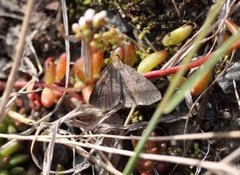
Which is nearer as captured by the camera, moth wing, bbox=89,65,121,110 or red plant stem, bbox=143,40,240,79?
red plant stem, bbox=143,40,240,79

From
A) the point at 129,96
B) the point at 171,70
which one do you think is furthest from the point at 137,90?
the point at 171,70

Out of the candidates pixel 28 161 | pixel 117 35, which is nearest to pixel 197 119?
pixel 117 35

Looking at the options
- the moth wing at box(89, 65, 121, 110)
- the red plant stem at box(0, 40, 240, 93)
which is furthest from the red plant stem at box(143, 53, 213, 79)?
the moth wing at box(89, 65, 121, 110)

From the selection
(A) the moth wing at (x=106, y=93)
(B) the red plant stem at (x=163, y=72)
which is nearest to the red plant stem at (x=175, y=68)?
(B) the red plant stem at (x=163, y=72)

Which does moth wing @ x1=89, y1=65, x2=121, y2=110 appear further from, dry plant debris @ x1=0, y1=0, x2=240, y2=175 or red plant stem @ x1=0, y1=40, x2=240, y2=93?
red plant stem @ x1=0, y1=40, x2=240, y2=93

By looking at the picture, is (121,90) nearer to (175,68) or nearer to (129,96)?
(129,96)
